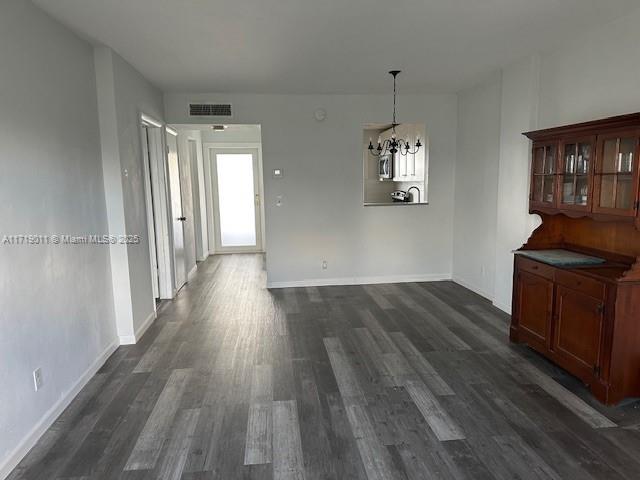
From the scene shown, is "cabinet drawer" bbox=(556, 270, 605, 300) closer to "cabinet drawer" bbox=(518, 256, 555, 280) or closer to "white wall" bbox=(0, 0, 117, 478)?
"cabinet drawer" bbox=(518, 256, 555, 280)

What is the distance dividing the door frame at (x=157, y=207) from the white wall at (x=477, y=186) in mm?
3853

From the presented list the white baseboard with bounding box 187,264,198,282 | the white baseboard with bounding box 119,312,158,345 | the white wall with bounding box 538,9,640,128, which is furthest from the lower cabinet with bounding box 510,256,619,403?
the white baseboard with bounding box 187,264,198,282

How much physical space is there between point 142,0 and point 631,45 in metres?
3.34

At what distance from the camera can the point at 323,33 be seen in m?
3.20

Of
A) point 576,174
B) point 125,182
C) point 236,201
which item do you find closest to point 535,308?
point 576,174

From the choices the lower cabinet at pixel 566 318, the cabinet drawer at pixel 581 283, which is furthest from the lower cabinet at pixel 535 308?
the cabinet drawer at pixel 581 283

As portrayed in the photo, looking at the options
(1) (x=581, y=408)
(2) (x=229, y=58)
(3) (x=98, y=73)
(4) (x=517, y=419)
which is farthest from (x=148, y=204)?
(1) (x=581, y=408)

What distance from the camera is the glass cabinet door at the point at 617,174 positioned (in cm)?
261

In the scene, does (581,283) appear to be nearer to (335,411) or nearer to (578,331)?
(578,331)

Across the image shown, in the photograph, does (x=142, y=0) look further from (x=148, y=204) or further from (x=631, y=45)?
(x=631, y=45)

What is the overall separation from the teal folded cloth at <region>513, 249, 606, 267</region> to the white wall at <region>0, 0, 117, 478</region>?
138 inches

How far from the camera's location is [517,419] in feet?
8.36

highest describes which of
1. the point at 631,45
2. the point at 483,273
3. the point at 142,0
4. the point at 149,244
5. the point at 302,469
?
the point at 142,0

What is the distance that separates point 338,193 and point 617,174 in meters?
3.43
